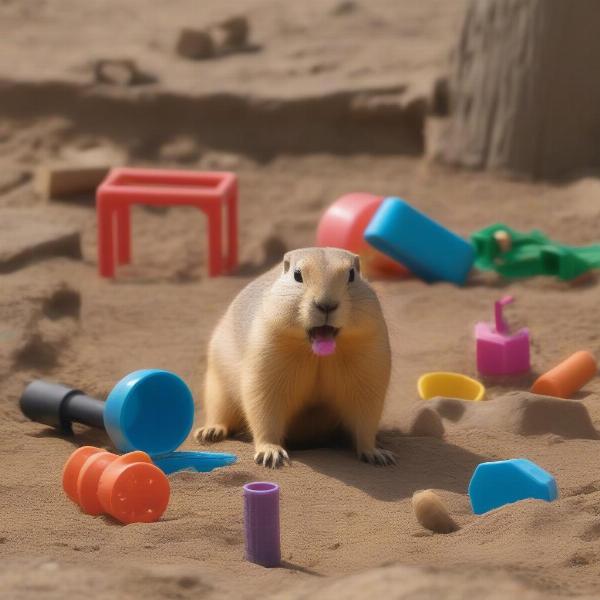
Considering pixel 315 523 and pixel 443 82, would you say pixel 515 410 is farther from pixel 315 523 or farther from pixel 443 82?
pixel 443 82

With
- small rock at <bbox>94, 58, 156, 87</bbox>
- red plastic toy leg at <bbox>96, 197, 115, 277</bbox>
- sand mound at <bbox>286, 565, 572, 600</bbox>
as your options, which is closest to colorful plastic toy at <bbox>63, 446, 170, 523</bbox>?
sand mound at <bbox>286, 565, 572, 600</bbox>

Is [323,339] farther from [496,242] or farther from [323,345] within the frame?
[496,242]

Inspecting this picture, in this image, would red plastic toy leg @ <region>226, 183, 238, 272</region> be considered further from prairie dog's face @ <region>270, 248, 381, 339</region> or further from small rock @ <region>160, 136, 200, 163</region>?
prairie dog's face @ <region>270, 248, 381, 339</region>

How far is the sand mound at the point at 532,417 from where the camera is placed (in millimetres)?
5414

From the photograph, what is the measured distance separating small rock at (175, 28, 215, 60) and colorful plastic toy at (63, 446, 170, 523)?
24.0ft

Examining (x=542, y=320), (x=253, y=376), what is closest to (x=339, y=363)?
(x=253, y=376)

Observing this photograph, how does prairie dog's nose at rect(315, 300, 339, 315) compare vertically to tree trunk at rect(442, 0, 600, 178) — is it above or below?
below

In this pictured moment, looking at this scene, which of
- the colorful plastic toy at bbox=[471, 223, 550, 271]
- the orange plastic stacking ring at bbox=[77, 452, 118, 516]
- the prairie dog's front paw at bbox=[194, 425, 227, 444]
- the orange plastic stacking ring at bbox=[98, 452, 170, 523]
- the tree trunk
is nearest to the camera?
the orange plastic stacking ring at bbox=[98, 452, 170, 523]

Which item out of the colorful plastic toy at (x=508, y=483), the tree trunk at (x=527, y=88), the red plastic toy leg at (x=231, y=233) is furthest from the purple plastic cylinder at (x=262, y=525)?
the tree trunk at (x=527, y=88)

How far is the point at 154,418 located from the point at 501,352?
6.49 feet

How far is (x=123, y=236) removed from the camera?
8.55 m

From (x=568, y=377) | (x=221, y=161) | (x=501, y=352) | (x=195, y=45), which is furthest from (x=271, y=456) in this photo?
(x=195, y=45)

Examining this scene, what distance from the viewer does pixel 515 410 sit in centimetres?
550

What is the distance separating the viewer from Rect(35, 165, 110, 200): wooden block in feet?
30.6
